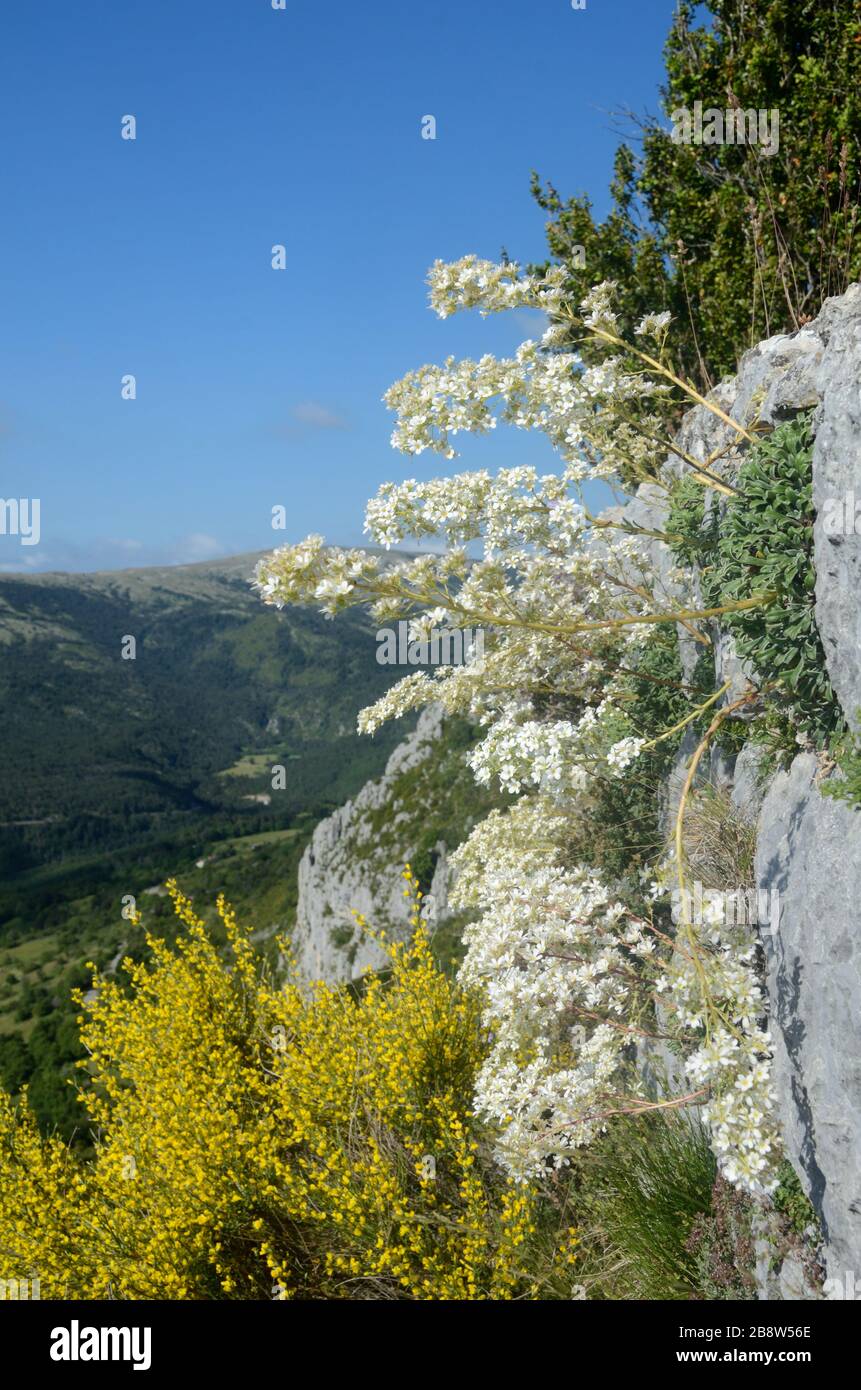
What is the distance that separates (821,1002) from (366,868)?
52668 mm

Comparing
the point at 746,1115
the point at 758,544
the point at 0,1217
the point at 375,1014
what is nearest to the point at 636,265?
the point at 758,544

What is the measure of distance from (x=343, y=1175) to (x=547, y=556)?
5.42 metres

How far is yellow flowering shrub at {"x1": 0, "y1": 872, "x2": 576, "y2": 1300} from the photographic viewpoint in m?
6.12

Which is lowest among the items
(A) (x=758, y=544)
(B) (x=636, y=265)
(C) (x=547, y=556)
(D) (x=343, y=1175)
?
(D) (x=343, y=1175)

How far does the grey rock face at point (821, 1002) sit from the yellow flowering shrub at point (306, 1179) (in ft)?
6.20

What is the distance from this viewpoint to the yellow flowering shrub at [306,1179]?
20.1 ft

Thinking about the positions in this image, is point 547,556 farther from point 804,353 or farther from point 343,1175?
point 343,1175

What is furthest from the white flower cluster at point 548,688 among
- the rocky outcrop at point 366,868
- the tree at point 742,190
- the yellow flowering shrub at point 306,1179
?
the rocky outcrop at point 366,868

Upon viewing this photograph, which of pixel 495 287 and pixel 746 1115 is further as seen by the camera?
pixel 495 287

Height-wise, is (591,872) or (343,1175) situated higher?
(591,872)

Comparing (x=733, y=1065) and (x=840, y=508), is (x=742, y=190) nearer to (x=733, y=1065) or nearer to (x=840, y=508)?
(x=840, y=508)

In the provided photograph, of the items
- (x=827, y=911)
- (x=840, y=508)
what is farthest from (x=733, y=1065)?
(x=840, y=508)

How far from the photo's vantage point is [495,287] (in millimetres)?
6742

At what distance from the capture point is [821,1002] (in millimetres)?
4734
